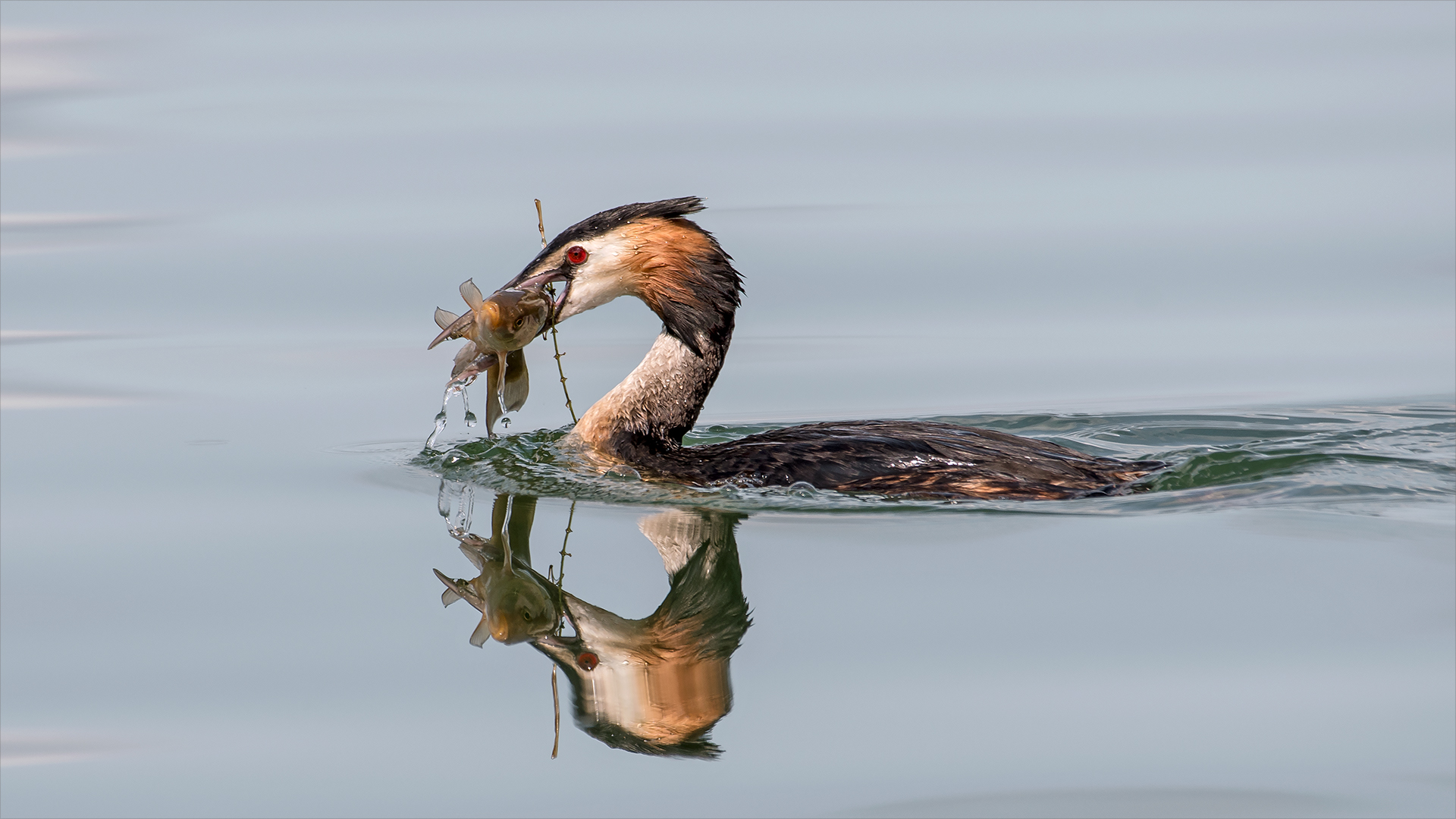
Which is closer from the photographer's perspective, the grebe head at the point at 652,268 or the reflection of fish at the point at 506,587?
the reflection of fish at the point at 506,587

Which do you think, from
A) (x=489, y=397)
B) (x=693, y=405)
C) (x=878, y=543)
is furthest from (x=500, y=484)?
(x=878, y=543)

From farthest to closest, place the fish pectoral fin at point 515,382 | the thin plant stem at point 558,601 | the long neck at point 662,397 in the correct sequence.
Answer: the long neck at point 662,397 < the fish pectoral fin at point 515,382 < the thin plant stem at point 558,601

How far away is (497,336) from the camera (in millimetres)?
8008

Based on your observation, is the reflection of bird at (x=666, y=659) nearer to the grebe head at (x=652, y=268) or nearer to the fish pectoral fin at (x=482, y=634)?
the fish pectoral fin at (x=482, y=634)

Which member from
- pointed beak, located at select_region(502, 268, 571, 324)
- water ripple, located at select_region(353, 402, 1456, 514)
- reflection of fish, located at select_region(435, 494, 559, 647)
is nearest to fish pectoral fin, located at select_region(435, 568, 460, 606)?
reflection of fish, located at select_region(435, 494, 559, 647)

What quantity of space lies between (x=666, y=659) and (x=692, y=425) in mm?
2695

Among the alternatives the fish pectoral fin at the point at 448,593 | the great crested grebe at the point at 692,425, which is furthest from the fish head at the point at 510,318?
the fish pectoral fin at the point at 448,593

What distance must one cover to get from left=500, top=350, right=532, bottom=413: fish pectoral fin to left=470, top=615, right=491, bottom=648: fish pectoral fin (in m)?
2.04

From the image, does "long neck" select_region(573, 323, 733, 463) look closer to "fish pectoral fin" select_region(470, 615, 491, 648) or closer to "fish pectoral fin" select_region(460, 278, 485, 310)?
"fish pectoral fin" select_region(460, 278, 485, 310)

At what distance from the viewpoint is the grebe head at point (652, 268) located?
8.54 meters

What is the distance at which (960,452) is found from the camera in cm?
788

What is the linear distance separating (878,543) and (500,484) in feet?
7.47

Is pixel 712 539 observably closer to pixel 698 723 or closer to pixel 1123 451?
pixel 698 723

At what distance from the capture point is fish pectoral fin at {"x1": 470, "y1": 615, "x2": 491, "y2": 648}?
20.6 feet
